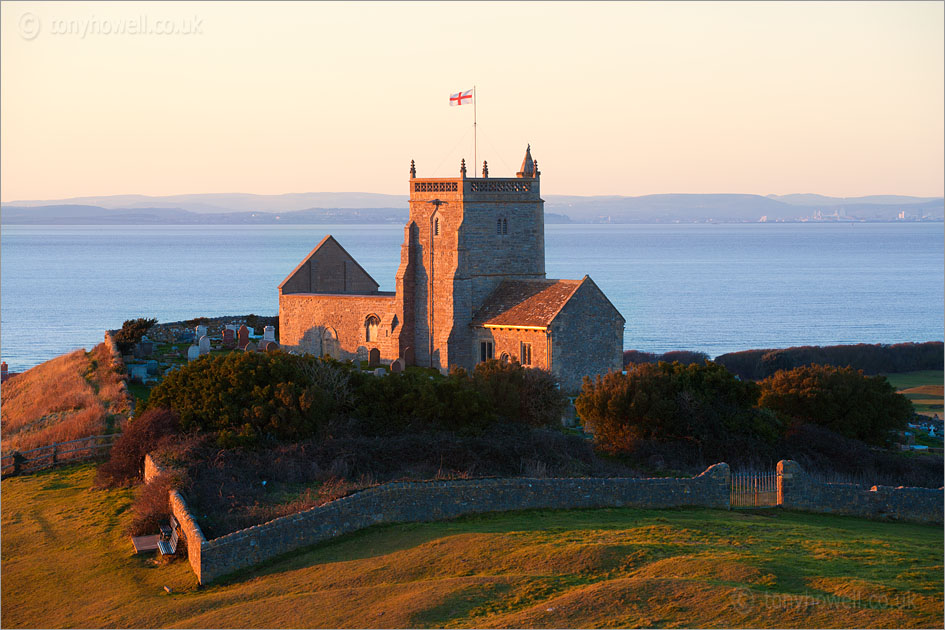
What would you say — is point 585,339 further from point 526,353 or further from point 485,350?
point 485,350

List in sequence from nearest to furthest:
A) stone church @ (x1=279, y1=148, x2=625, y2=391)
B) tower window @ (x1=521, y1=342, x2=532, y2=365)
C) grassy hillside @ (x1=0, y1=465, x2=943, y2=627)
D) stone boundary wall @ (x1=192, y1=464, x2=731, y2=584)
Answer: grassy hillside @ (x1=0, y1=465, x2=943, y2=627)
stone boundary wall @ (x1=192, y1=464, x2=731, y2=584)
tower window @ (x1=521, y1=342, x2=532, y2=365)
stone church @ (x1=279, y1=148, x2=625, y2=391)

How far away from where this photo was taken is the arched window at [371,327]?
48.0 metres

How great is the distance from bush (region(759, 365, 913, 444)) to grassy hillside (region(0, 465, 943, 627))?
39.1 feet

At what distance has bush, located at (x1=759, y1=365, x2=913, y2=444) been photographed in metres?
38.1

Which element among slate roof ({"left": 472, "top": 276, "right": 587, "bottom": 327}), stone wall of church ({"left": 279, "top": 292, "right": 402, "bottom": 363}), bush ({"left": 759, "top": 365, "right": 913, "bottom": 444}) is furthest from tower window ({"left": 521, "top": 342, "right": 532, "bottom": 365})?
bush ({"left": 759, "top": 365, "right": 913, "bottom": 444})

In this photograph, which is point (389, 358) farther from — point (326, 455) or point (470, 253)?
point (326, 455)

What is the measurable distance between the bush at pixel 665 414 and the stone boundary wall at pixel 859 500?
6.24 meters

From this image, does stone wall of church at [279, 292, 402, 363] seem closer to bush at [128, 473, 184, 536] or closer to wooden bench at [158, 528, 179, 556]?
bush at [128, 473, 184, 536]

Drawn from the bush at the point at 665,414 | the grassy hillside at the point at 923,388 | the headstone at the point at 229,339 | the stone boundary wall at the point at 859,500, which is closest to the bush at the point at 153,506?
the bush at the point at 665,414

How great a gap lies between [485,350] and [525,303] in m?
2.51

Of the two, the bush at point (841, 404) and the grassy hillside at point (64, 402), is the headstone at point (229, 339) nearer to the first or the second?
the grassy hillside at point (64, 402)

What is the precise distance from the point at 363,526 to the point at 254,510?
2378mm

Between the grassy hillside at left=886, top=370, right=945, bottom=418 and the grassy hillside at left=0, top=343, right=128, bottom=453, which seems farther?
the grassy hillside at left=886, top=370, right=945, bottom=418

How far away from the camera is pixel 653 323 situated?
382 feet
